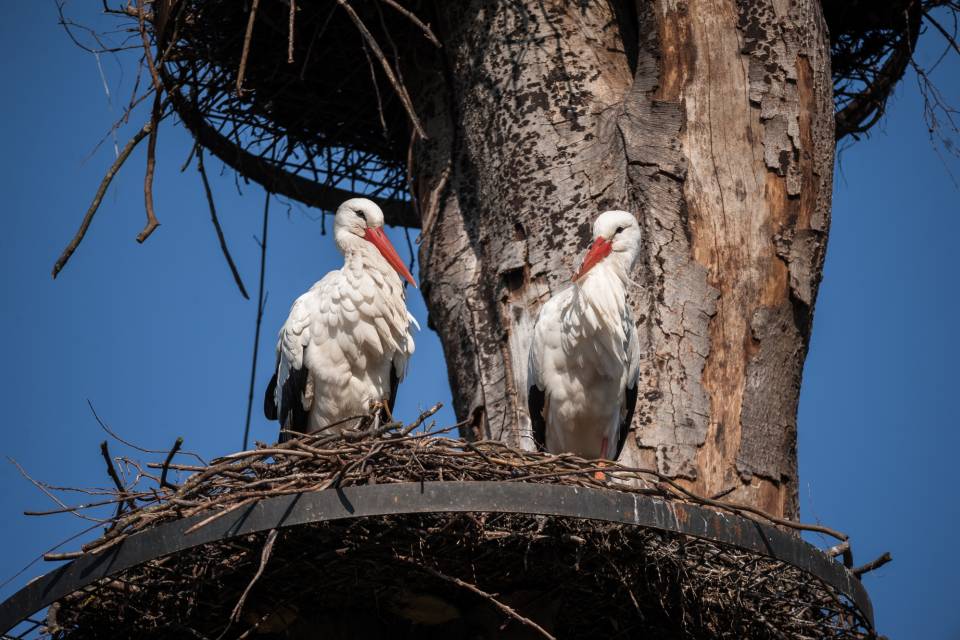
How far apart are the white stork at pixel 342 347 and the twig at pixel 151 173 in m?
0.93

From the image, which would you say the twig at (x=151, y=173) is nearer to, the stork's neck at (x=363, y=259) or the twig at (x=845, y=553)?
the stork's neck at (x=363, y=259)

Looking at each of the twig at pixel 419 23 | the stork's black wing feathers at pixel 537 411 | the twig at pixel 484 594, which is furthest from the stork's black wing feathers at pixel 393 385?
the twig at pixel 484 594

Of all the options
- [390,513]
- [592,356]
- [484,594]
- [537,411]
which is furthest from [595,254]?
[390,513]

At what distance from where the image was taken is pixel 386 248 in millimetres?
5898

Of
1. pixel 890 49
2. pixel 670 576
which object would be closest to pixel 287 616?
pixel 670 576

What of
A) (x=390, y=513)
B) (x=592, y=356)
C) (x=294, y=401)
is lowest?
(x=390, y=513)

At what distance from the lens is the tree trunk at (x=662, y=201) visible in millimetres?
4934

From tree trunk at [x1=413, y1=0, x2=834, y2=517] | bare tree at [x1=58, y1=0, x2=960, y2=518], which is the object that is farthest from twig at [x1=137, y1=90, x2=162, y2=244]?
tree trunk at [x1=413, y1=0, x2=834, y2=517]

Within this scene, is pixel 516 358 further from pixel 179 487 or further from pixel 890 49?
pixel 890 49

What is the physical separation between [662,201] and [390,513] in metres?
2.18

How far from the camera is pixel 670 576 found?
4.01 m

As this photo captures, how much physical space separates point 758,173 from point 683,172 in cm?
29

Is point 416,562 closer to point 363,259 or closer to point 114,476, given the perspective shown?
point 114,476

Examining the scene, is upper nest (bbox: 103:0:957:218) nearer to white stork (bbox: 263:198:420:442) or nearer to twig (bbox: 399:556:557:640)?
white stork (bbox: 263:198:420:442)
